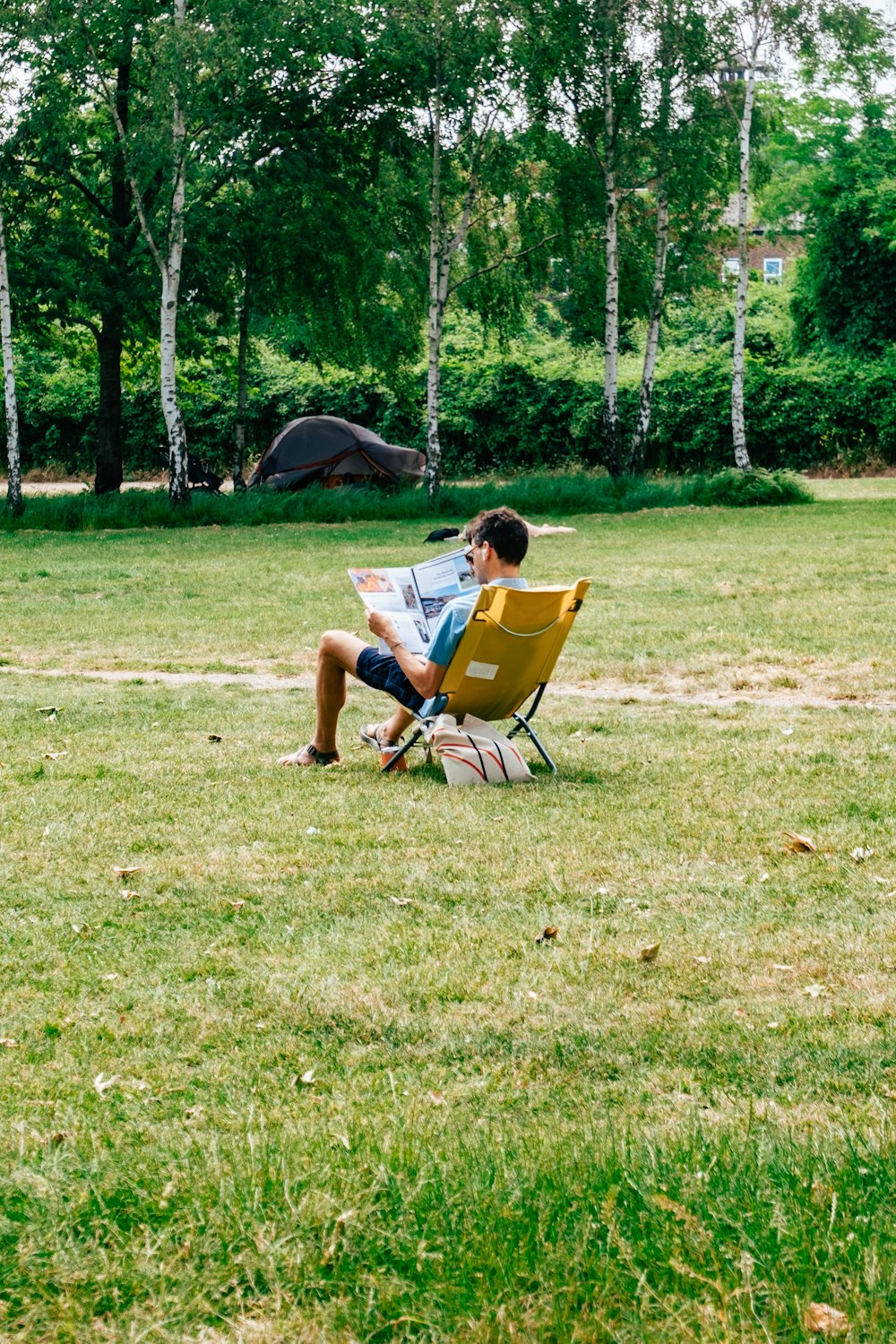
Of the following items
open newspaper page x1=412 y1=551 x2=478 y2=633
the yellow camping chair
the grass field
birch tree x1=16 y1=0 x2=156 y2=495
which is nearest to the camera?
the grass field

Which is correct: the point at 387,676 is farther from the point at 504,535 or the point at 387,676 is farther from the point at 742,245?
the point at 742,245

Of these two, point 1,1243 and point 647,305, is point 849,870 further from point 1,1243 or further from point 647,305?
point 647,305

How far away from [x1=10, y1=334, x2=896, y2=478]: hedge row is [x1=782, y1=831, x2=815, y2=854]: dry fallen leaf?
23624 millimetres

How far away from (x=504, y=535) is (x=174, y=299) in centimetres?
1714

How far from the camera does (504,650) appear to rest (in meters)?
6.44

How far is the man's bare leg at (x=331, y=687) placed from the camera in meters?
6.96

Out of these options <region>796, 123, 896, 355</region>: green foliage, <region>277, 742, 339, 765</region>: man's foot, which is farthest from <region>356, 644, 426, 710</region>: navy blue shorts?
<region>796, 123, 896, 355</region>: green foliage

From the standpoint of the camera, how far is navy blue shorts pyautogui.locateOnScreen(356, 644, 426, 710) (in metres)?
6.84

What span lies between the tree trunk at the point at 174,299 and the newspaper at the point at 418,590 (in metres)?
16.2

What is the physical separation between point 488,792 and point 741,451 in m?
20.8

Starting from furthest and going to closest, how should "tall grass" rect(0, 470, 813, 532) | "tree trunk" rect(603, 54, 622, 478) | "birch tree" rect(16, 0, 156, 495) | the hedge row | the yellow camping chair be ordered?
the hedge row → "tree trunk" rect(603, 54, 622, 478) → "tall grass" rect(0, 470, 813, 532) → "birch tree" rect(16, 0, 156, 495) → the yellow camping chair

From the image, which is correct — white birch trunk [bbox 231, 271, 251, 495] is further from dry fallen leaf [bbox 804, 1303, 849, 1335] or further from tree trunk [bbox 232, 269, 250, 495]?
dry fallen leaf [bbox 804, 1303, 849, 1335]

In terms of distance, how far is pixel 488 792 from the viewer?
6.27 meters

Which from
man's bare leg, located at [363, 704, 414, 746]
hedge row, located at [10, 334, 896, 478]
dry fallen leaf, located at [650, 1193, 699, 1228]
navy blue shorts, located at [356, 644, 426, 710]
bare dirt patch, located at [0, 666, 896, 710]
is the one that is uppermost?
hedge row, located at [10, 334, 896, 478]
